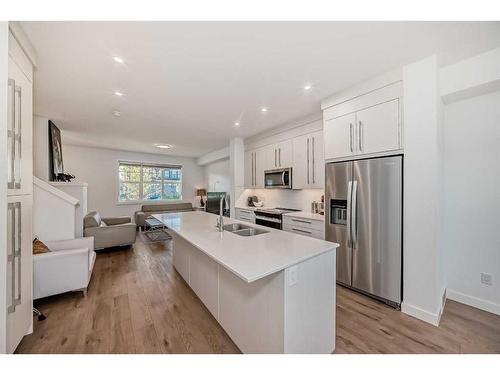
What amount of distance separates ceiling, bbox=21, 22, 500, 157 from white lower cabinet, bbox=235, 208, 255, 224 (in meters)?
2.16

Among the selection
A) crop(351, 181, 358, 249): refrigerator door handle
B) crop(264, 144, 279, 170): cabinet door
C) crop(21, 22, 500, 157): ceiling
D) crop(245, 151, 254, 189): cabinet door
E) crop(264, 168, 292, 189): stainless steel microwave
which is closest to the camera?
crop(21, 22, 500, 157): ceiling

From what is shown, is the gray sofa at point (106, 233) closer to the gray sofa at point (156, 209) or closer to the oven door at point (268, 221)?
the gray sofa at point (156, 209)

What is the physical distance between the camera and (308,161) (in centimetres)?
358

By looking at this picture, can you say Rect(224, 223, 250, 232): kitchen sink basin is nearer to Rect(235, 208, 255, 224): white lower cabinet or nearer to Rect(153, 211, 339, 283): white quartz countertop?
Rect(153, 211, 339, 283): white quartz countertop

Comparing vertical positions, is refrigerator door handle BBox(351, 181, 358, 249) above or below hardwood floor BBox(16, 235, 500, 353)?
above

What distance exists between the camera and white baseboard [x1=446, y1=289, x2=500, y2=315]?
2084mm

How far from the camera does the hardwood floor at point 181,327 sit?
1.65m

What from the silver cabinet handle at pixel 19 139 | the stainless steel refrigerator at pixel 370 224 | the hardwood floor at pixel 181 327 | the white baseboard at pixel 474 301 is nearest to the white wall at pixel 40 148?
the hardwood floor at pixel 181 327

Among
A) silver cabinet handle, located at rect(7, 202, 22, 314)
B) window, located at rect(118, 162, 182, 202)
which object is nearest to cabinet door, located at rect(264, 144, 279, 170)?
silver cabinet handle, located at rect(7, 202, 22, 314)

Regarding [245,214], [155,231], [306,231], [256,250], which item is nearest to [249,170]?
[245,214]

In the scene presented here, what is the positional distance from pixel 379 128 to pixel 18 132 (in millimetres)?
3261

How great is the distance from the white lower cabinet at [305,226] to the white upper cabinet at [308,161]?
615 millimetres

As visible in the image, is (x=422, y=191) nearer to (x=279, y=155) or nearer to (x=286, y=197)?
(x=279, y=155)

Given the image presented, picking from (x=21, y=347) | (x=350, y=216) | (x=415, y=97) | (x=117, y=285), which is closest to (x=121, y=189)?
(x=117, y=285)
